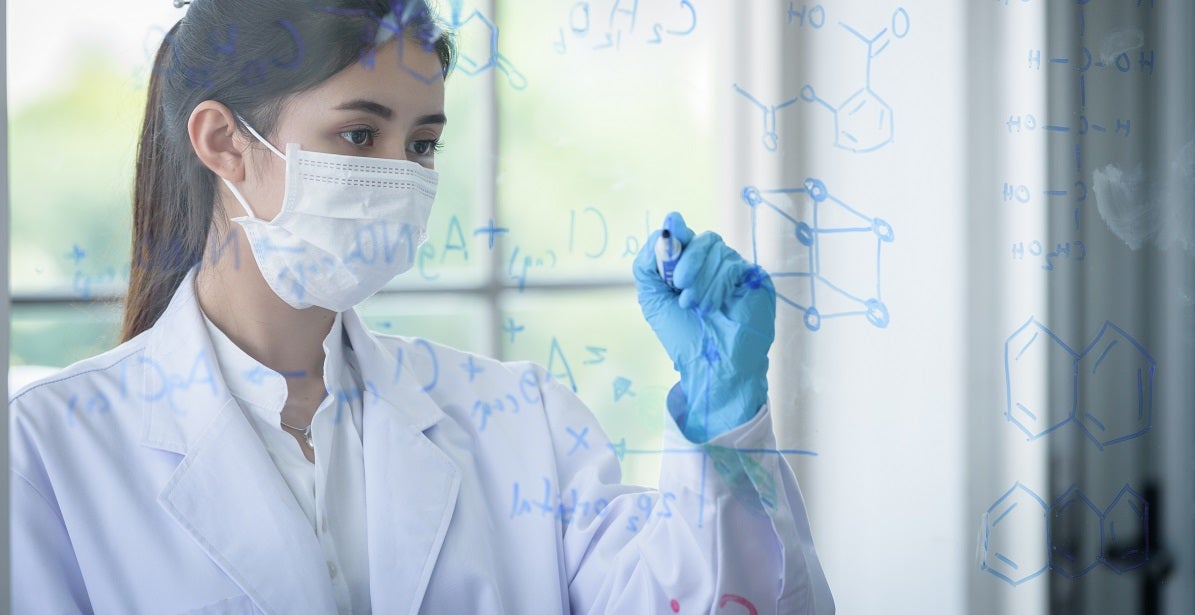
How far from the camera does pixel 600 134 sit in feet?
3.57

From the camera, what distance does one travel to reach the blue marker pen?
99 centimetres

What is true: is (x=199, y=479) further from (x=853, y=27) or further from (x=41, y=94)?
(x=853, y=27)

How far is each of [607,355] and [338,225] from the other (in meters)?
0.37

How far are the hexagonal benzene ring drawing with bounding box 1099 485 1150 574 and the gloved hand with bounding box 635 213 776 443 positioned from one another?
0.57m

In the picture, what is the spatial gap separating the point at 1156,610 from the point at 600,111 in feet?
3.37

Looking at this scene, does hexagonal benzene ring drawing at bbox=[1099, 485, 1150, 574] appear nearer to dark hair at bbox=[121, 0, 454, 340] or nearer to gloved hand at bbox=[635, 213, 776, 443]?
gloved hand at bbox=[635, 213, 776, 443]

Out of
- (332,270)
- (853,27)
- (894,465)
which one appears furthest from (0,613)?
(853,27)

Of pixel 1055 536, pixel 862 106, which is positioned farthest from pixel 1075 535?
pixel 862 106

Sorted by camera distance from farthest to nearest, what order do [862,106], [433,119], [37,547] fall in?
[862,106], [433,119], [37,547]

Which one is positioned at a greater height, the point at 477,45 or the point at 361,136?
the point at 477,45

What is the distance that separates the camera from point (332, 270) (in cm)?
99

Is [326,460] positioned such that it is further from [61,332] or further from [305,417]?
[61,332]

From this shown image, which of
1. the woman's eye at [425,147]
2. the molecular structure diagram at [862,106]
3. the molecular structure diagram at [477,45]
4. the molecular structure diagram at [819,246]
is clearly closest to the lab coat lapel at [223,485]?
the woman's eye at [425,147]

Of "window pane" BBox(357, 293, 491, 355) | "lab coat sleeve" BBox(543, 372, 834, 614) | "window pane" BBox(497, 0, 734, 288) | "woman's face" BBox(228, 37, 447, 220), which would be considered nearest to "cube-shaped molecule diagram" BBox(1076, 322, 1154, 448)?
"lab coat sleeve" BBox(543, 372, 834, 614)
